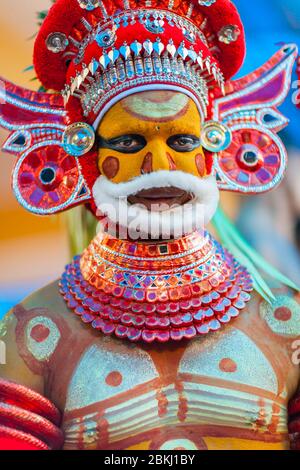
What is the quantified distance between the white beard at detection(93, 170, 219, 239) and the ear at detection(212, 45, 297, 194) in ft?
1.24

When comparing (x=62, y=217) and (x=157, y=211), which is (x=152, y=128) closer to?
(x=157, y=211)

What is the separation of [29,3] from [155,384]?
6.99ft

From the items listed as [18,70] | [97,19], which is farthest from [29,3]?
[97,19]

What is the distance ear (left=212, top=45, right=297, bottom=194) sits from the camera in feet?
8.07

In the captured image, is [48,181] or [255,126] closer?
[48,181]

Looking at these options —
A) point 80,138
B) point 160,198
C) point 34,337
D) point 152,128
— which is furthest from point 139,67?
point 34,337

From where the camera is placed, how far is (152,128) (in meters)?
2.00

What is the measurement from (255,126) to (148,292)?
0.95 metres

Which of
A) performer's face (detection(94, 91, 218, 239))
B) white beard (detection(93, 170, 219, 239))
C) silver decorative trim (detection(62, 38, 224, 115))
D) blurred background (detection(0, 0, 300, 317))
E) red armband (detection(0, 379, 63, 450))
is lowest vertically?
red armband (detection(0, 379, 63, 450))

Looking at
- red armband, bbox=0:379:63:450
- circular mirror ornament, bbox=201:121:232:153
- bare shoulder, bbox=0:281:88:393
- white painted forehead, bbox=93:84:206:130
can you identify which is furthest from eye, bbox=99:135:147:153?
red armband, bbox=0:379:63:450

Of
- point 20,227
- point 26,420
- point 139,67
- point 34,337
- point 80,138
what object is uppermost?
point 20,227

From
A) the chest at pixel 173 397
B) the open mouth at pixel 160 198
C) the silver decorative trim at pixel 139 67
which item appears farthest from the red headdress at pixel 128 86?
the chest at pixel 173 397

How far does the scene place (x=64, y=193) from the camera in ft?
7.81

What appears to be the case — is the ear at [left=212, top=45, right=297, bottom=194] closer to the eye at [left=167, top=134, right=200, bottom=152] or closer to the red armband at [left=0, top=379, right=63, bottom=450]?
the eye at [left=167, top=134, right=200, bottom=152]
